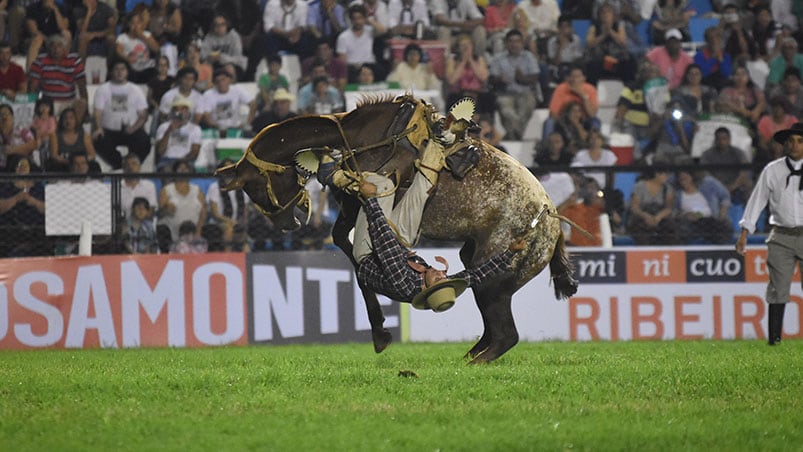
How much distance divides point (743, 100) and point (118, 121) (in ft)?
28.9

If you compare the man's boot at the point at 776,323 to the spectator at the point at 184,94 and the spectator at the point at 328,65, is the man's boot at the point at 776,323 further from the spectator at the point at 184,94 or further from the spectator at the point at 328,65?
the spectator at the point at 184,94

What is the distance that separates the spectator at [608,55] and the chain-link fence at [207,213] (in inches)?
130

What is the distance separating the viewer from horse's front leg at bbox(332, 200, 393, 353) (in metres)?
9.29

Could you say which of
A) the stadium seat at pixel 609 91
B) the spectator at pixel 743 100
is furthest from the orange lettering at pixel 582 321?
the spectator at pixel 743 100


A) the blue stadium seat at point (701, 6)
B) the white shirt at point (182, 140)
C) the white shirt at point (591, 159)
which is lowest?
the white shirt at point (591, 159)

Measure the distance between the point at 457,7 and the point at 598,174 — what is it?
472cm

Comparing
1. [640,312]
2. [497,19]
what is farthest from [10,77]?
[640,312]

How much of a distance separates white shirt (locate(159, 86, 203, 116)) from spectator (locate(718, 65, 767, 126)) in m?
7.38

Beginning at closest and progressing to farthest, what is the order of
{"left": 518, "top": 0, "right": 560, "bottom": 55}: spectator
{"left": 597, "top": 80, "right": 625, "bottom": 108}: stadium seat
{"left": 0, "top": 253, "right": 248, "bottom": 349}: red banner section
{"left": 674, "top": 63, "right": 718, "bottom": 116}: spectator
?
{"left": 0, "top": 253, "right": 248, "bottom": 349}: red banner section → {"left": 674, "top": 63, "right": 718, "bottom": 116}: spectator → {"left": 597, "top": 80, "right": 625, "bottom": 108}: stadium seat → {"left": 518, "top": 0, "right": 560, "bottom": 55}: spectator

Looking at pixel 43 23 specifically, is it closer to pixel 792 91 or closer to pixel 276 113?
pixel 276 113

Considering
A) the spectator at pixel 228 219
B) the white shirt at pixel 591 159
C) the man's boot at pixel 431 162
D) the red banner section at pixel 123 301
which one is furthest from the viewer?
the white shirt at pixel 591 159

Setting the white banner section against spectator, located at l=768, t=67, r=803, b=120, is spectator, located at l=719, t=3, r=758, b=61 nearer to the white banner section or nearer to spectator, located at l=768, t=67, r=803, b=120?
spectator, located at l=768, t=67, r=803, b=120

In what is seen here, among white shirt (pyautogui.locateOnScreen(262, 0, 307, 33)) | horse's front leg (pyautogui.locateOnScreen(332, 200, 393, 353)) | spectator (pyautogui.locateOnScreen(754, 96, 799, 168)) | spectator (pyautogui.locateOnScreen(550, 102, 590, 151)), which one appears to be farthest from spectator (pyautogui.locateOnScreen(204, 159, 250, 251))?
spectator (pyautogui.locateOnScreen(754, 96, 799, 168))

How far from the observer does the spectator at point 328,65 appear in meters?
17.4
